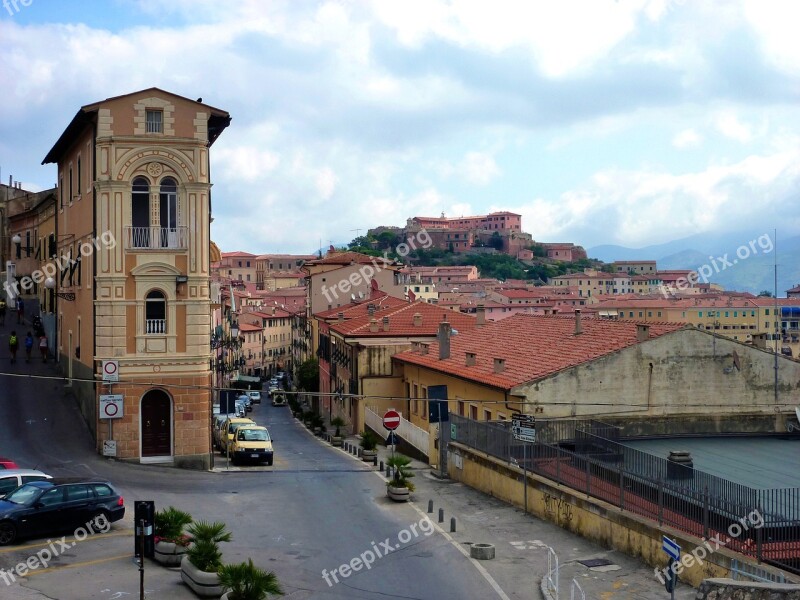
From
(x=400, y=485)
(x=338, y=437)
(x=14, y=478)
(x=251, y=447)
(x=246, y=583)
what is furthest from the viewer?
(x=338, y=437)

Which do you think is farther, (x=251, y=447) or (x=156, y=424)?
(x=251, y=447)

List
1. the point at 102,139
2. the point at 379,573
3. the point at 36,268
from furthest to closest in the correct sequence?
the point at 36,268 → the point at 102,139 → the point at 379,573

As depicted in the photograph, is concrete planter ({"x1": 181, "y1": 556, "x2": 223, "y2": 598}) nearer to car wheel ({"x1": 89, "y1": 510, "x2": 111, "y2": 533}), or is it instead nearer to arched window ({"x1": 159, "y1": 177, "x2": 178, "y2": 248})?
car wheel ({"x1": 89, "y1": 510, "x2": 111, "y2": 533})

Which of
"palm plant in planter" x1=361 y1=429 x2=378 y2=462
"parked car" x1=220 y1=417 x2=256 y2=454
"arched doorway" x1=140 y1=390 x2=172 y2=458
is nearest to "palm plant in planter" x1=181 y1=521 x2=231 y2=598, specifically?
"arched doorway" x1=140 y1=390 x2=172 y2=458

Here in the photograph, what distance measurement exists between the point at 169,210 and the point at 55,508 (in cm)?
1341

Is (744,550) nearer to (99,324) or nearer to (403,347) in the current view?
(99,324)

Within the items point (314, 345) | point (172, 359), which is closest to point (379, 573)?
point (172, 359)

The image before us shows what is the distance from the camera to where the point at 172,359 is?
3038 centimetres

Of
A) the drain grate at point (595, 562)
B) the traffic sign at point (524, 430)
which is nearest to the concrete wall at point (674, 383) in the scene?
the traffic sign at point (524, 430)

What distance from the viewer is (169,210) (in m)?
30.9

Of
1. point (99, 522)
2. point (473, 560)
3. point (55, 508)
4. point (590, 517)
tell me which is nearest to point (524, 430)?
point (590, 517)

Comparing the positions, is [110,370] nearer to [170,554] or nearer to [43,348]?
[170,554]

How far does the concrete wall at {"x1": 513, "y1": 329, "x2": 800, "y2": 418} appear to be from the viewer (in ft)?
98.0

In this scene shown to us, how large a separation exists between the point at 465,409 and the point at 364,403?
13.4 metres
